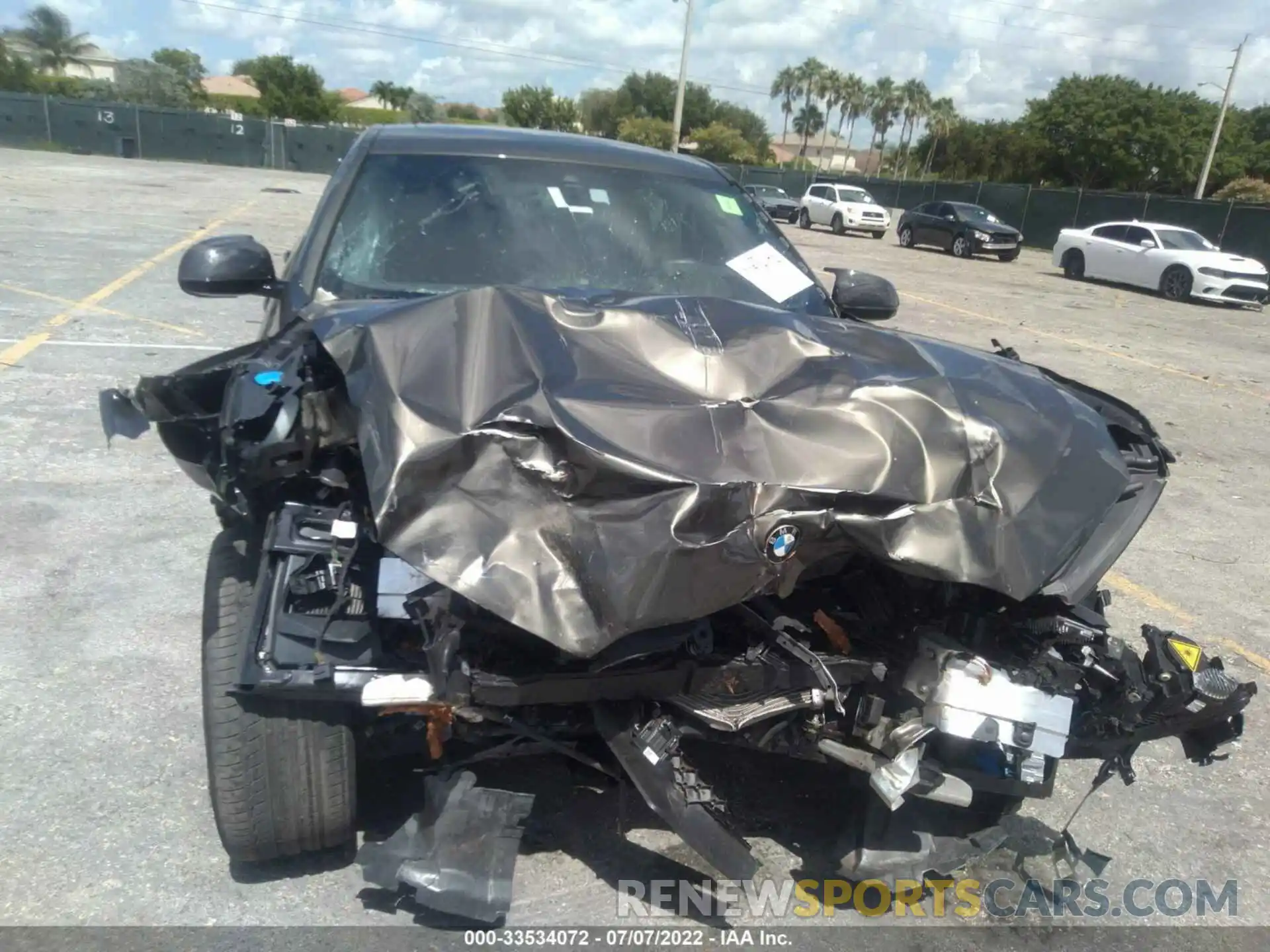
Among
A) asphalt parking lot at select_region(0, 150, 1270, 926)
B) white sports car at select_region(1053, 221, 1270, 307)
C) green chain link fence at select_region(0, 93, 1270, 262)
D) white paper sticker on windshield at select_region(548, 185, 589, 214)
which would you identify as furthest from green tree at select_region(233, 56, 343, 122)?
white paper sticker on windshield at select_region(548, 185, 589, 214)

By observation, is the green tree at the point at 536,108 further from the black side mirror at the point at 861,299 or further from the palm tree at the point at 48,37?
the black side mirror at the point at 861,299

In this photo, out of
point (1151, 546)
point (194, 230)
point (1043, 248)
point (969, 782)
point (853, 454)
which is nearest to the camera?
point (853, 454)

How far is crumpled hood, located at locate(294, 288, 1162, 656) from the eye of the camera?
83.7 inches

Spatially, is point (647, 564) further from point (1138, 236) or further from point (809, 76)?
A: point (809, 76)

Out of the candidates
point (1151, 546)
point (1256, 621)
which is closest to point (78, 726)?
point (1256, 621)

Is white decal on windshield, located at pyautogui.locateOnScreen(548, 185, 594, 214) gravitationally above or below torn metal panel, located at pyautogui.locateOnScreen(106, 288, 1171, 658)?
above

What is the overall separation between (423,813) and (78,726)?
1394 mm

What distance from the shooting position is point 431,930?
8.68 feet

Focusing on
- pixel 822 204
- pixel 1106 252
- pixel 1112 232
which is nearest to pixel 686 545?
pixel 1106 252

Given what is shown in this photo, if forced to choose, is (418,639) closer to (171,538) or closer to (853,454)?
(853,454)

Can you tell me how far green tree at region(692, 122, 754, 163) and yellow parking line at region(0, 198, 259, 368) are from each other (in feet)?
176

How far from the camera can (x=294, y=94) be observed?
69438mm

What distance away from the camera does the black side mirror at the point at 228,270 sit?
350cm

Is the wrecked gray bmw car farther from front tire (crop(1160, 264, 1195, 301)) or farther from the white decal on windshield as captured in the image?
front tire (crop(1160, 264, 1195, 301))
